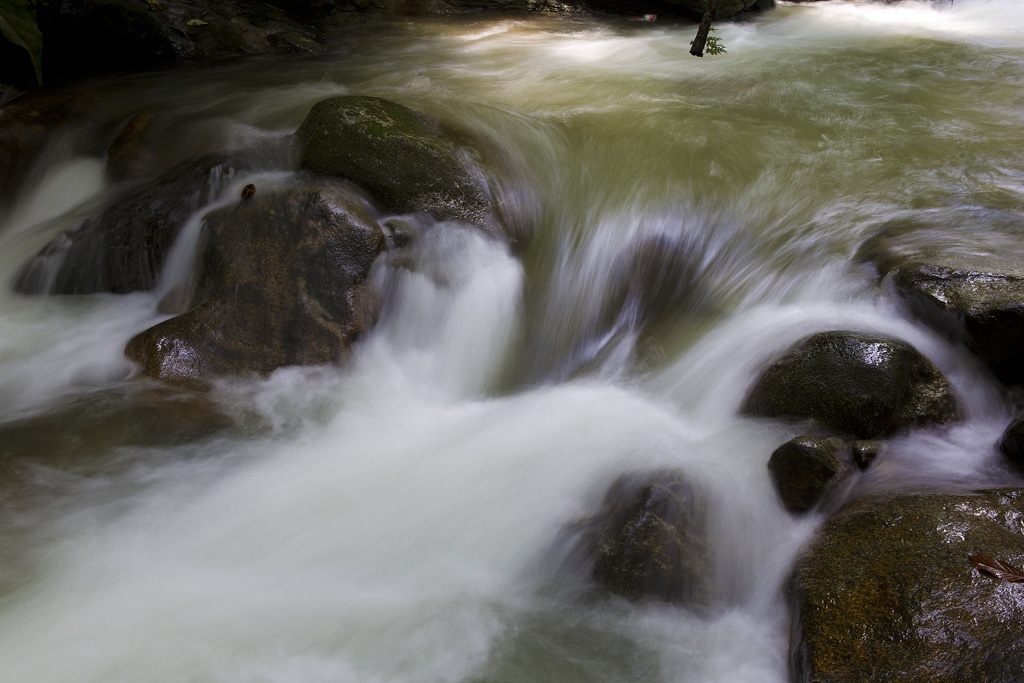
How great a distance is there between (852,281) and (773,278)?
0.49m

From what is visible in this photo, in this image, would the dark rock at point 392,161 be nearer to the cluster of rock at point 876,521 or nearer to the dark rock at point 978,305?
the cluster of rock at point 876,521

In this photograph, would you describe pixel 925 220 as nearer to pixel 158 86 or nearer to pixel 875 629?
pixel 875 629

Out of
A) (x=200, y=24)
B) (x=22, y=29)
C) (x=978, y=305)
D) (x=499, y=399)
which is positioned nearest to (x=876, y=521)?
(x=978, y=305)

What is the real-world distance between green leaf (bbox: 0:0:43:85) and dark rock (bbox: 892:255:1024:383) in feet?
17.4

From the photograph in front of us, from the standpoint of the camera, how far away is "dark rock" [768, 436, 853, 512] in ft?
10.6

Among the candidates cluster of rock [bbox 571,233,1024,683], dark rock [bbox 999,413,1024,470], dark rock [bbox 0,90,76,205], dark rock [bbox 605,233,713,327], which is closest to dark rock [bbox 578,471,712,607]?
cluster of rock [bbox 571,233,1024,683]

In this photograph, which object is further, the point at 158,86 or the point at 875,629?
the point at 158,86

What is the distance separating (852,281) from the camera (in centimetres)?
438

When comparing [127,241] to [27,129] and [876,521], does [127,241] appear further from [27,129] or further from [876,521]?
[876,521]

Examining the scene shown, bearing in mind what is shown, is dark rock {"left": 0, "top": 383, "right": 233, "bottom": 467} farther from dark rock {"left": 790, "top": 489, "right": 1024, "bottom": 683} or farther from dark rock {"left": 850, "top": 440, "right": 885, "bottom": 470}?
dark rock {"left": 850, "top": 440, "right": 885, "bottom": 470}

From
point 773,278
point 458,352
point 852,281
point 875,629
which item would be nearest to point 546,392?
point 458,352

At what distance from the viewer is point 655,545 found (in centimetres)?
312

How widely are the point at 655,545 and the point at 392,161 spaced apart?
3.25 m

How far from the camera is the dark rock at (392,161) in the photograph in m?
5.05
